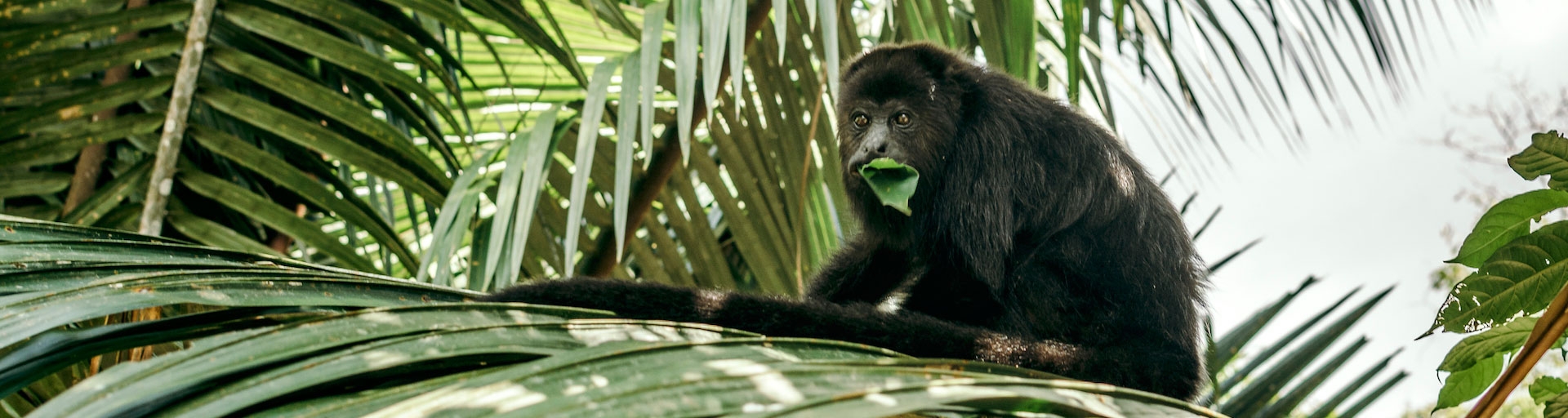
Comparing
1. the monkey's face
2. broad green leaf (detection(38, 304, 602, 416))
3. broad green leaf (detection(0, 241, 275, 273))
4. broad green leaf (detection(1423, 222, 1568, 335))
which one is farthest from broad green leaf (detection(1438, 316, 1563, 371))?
the monkey's face

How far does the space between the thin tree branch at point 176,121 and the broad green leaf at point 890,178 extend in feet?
6.19

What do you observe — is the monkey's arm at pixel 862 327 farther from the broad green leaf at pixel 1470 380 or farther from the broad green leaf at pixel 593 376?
the broad green leaf at pixel 1470 380

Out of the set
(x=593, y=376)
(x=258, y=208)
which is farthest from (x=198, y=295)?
(x=258, y=208)

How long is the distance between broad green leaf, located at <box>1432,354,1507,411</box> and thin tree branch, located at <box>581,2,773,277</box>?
2.23 meters

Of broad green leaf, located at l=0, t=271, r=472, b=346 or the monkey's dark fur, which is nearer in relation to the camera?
broad green leaf, located at l=0, t=271, r=472, b=346

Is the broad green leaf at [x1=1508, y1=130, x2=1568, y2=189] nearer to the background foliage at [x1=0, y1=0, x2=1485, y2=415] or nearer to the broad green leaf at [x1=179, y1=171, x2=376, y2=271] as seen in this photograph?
the background foliage at [x1=0, y1=0, x2=1485, y2=415]

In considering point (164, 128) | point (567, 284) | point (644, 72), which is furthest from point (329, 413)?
point (164, 128)

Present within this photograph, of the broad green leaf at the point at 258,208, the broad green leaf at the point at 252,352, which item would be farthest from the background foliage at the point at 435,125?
the broad green leaf at the point at 252,352

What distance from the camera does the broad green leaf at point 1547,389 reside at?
142 centimetres

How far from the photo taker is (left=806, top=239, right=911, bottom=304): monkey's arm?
335cm

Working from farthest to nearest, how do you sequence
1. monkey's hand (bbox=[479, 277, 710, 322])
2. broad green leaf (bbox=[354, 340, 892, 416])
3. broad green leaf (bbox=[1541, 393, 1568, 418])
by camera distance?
1. monkey's hand (bbox=[479, 277, 710, 322])
2. broad green leaf (bbox=[1541, 393, 1568, 418])
3. broad green leaf (bbox=[354, 340, 892, 416])

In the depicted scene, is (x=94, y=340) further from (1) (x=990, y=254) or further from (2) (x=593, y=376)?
(1) (x=990, y=254)

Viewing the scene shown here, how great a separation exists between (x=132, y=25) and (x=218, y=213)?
591 mm

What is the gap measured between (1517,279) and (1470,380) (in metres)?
0.19
